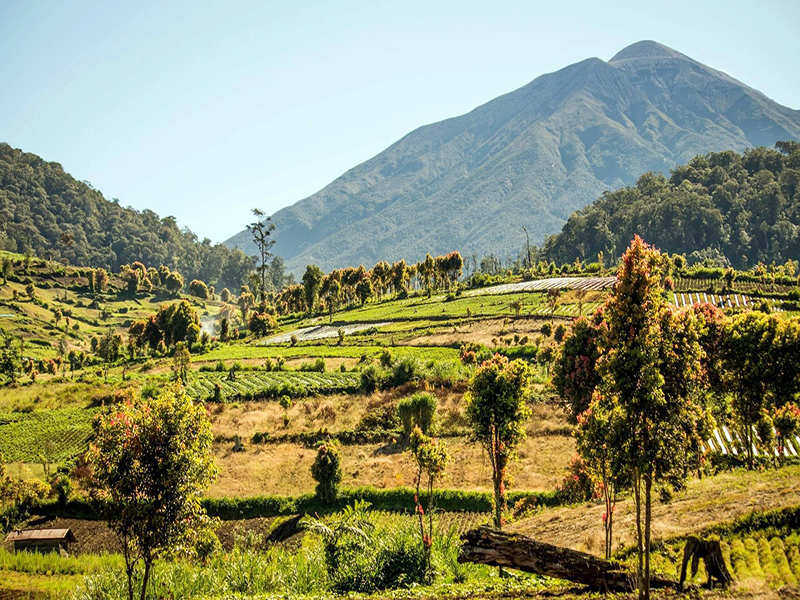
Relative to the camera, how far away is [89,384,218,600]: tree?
14.1m


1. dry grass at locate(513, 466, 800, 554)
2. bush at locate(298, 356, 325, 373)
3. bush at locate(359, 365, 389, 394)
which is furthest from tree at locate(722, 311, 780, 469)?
bush at locate(298, 356, 325, 373)

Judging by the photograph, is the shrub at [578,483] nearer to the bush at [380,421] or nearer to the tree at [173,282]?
the bush at [380,421]

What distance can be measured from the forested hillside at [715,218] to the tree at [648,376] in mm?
145791

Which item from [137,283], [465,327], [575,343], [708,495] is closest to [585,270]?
[465,327]

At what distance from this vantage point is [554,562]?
14.1 m

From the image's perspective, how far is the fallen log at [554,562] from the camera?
1402 cm

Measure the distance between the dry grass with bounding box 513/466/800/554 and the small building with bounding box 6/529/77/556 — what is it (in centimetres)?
2215

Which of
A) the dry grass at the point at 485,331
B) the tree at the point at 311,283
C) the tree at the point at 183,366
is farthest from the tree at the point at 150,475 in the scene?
the tree at the point at 311,283

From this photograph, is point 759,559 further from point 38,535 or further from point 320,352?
point 320,352

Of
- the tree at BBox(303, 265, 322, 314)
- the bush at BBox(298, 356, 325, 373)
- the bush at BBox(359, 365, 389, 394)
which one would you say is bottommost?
the bush at BBox(359, 365, 389, 394)

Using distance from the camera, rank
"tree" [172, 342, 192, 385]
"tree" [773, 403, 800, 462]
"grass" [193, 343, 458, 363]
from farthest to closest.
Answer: "grass" [193, 343, 458, 363] < "tree" [172, 342, 192, 385] < "tree" [773, 403, 800, 462]

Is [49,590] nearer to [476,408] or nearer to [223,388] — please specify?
[476,408]

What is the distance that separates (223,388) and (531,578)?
47712 mm

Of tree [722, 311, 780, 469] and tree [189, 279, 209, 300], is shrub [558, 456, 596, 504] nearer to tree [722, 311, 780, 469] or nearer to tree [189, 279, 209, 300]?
tree [722, 311, 780, 469]
